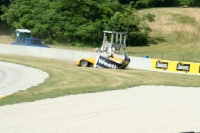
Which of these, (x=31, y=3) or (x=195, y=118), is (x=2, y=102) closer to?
(x=195, y=118)

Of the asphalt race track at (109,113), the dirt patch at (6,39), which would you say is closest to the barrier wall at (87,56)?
the asphalt race track at (109,113)

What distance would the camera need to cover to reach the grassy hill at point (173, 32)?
192 feet

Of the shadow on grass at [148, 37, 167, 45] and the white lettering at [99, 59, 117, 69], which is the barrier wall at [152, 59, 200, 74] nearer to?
the white lettering at [99, 59, 117, 69]

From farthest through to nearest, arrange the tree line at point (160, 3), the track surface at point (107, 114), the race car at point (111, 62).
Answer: the tree line at point (160, 3)
the race car at point (111, 62)
the track surface at point (107, 114)

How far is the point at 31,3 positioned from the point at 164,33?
1970cm

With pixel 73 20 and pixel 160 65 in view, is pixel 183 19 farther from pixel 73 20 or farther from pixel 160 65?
pixel 160 65

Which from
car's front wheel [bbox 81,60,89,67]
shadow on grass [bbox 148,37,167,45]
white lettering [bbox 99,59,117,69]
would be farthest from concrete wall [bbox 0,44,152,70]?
shadow on grass [bbox 148,37,167,45]

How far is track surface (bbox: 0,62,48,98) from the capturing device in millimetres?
21266

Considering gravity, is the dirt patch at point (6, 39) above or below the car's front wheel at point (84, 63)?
above

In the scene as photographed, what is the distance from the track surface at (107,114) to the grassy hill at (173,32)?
3477cm

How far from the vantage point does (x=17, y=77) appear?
25375 millimetres

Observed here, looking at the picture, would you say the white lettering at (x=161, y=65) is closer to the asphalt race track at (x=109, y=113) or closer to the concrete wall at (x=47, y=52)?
the concrete wall at (x=47, y=52)

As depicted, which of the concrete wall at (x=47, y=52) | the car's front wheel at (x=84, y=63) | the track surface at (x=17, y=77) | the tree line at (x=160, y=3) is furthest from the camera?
the tree line at (x=160, y=3)

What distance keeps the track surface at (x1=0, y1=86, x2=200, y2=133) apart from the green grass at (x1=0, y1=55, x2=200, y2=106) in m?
1.03
